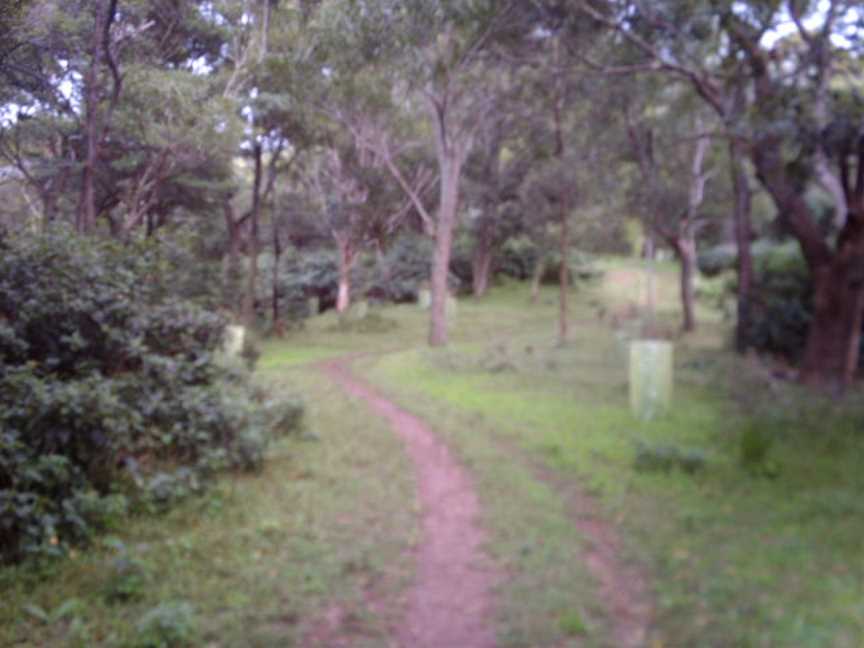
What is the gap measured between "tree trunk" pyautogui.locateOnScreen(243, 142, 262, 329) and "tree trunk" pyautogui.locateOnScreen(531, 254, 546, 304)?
12.5m

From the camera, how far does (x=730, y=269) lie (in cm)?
1549

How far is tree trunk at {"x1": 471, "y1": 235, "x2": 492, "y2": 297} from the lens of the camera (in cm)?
1784

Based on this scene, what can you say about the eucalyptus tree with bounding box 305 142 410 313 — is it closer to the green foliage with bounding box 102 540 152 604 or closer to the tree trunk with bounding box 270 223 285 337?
the tree trunk with bounding box 270 223 285 337

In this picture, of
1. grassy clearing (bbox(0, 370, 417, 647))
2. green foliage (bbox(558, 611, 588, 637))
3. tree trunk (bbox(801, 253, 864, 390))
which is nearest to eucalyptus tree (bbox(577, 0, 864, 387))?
tree trunk (bbox(801, 253, 864, 390))

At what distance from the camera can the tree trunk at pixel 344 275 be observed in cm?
885

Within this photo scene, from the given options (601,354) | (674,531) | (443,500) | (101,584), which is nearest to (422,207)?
(601,354)

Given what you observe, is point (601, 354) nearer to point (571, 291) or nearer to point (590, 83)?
point (590, 83)

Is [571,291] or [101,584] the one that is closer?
[101,584]

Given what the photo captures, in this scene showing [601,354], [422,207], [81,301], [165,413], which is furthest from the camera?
[601,354]

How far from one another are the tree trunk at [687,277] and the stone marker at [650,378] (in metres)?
5.87

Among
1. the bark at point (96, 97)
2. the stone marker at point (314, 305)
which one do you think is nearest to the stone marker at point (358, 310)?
the stone marker at point (314, 305)

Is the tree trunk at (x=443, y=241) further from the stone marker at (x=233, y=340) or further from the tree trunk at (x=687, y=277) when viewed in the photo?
the stone marker at (x=233, y=340)

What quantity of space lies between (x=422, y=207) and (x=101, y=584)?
24.6ft

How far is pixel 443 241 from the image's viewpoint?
42.4 feet
